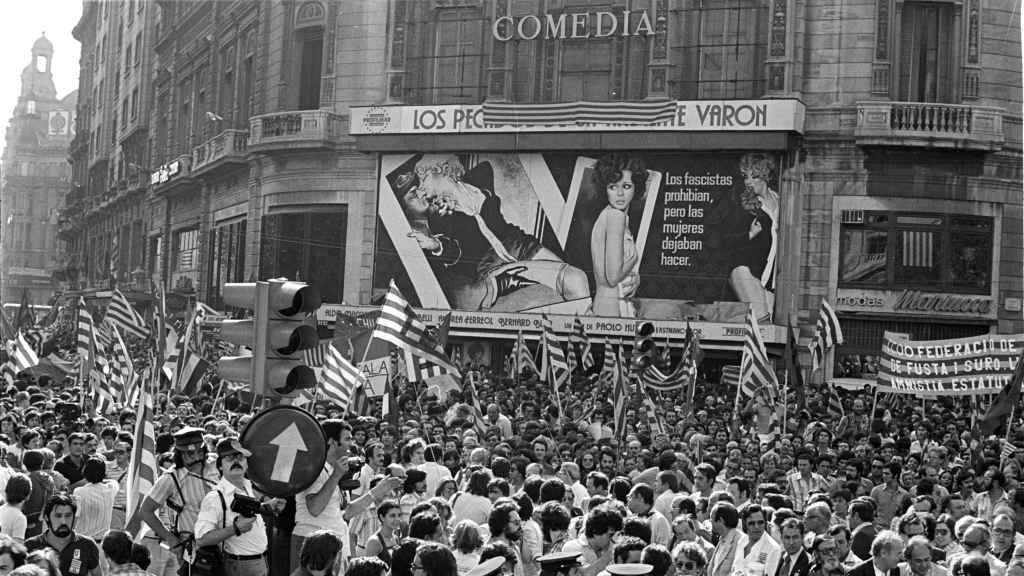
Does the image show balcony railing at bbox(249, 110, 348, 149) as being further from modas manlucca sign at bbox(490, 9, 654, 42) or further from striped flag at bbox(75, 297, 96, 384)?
striped flag at bbox(75, 297, 96, 384)

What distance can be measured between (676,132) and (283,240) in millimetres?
12334

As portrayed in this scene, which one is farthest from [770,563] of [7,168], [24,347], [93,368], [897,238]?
[7,168]

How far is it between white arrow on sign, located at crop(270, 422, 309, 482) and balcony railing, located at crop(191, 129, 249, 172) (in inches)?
1387

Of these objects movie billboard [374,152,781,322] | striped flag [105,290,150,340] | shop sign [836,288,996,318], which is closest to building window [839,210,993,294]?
shop sign [836,288,996,318]

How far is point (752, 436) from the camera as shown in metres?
22.2

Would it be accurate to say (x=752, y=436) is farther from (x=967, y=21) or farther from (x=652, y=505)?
(x=967, y=21)

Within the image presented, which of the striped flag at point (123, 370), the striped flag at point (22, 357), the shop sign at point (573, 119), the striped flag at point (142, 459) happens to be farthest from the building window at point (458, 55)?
the striped flag at point (142, 459)

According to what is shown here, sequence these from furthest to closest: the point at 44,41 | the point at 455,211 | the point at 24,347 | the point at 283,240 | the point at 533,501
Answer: the point at 44,41 < the point at 283,240 < the point at 455,211 < the point at 24,347 < the point at 533,501

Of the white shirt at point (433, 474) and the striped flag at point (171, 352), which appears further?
the striped flag at point (171, 352)

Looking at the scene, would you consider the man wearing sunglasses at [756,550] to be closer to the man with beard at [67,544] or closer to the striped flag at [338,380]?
the man with beard at [67,544]

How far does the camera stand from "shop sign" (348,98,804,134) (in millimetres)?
35562

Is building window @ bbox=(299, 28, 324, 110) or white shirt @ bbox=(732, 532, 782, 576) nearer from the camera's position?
white shirt @ bbox=(732, 532, 782, 576)

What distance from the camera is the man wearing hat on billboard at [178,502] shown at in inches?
439

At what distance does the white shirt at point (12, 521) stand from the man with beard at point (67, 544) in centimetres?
67
